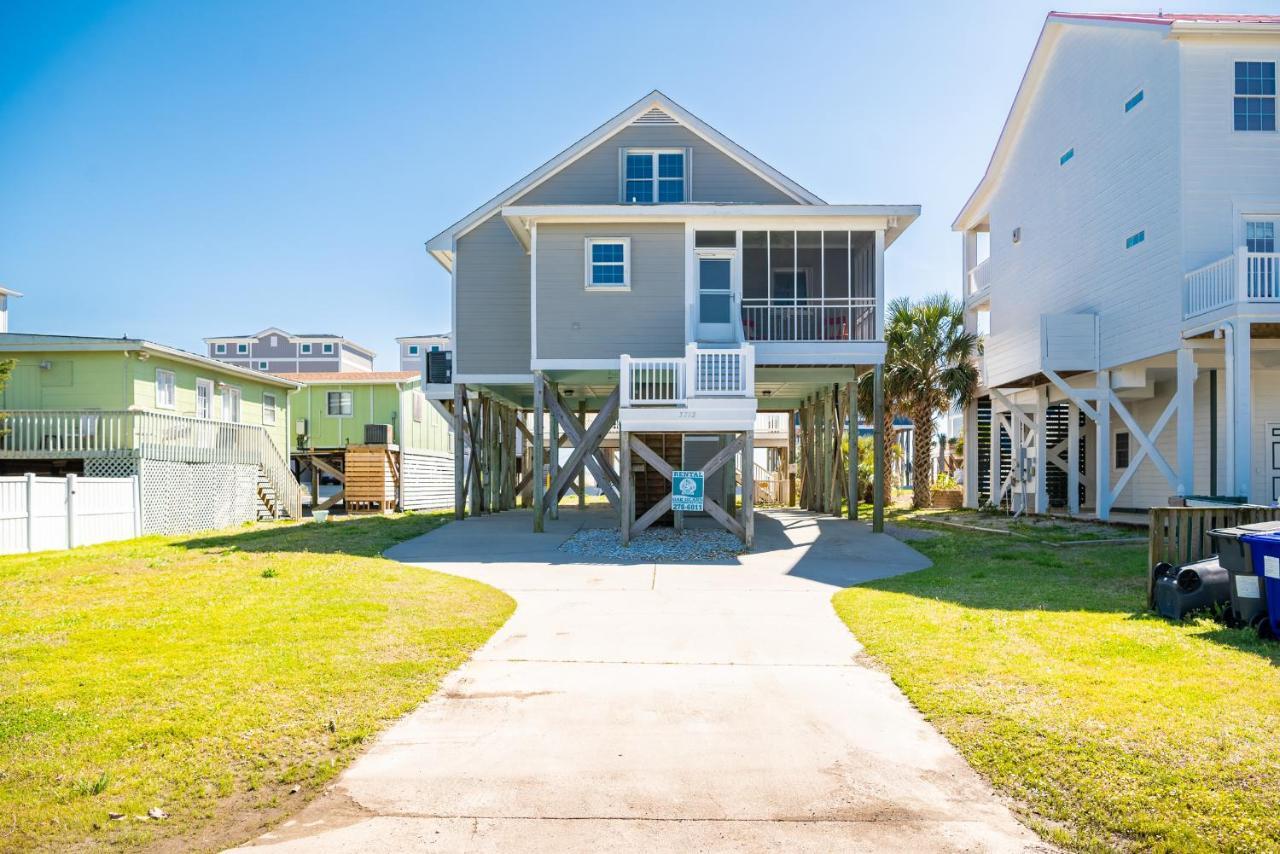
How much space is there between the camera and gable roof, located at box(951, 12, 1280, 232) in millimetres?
16609

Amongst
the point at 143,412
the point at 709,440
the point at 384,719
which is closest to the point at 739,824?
the point at 384,719

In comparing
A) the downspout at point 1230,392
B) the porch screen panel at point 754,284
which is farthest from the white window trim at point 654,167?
the downspout at point 1230,392

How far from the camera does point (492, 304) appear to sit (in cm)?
2108

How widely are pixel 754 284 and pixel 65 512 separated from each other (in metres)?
15.2

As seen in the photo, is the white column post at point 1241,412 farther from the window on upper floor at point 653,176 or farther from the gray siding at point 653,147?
the window on upper floor at point 653,176

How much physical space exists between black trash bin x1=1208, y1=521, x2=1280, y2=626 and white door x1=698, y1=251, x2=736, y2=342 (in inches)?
465

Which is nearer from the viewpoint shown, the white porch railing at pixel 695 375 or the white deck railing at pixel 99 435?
the white porch railing at pixel 695 375

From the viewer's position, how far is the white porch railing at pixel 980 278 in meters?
28.7

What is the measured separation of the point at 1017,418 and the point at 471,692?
2303 cm

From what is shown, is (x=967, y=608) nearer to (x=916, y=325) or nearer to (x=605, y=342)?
(x=605, y=342)

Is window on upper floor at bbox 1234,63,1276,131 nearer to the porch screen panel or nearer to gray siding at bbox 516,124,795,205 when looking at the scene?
gray siding at bbox 516,124,795,205

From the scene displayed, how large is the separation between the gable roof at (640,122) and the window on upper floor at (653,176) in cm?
70

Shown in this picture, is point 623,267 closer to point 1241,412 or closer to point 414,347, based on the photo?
point 1241,412

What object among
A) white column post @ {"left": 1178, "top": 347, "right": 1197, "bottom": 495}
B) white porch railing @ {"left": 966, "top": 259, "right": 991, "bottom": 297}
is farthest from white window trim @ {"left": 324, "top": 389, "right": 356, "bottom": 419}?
white column post @ {"left": 1178, "top": 347, "right": 1197, "bottom": 495}
